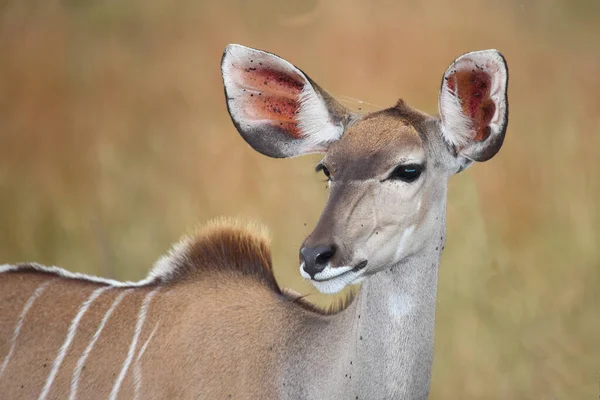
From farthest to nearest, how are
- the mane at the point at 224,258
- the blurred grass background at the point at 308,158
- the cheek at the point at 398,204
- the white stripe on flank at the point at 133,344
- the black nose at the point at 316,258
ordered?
1. the blurred grass background at the point at 308,158
2. the mane at the point at 224,258
3. the white stripe on flank at the point at 133,344
4. the cheek at the point at 398,204
5. the black nose at the point at 316,258

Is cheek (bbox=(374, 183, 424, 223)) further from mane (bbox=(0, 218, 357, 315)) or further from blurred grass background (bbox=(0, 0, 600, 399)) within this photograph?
blurred grass background (bbox=(0, 0, 600, 399))

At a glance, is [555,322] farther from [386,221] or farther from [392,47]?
[386,221]

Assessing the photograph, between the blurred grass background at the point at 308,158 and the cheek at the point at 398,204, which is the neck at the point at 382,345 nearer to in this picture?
the cheek at the point at 398,204

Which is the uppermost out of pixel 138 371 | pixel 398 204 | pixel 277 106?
pixel 277 106

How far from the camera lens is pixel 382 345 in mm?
2418

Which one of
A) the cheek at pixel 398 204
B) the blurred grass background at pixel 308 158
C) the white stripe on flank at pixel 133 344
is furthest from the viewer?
the blurred grass background at pixel 308 158

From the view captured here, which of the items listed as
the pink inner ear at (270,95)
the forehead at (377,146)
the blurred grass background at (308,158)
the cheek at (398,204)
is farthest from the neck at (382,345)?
the blurred grass background at (308,158)

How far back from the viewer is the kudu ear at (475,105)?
94.2 inches

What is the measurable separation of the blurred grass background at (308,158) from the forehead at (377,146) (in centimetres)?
157

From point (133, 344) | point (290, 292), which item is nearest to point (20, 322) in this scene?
point (133, 344)

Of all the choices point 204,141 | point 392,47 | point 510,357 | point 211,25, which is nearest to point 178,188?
point 204,141

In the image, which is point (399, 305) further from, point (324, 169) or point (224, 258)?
point (224, 258)

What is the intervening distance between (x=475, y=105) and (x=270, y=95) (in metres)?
0.57

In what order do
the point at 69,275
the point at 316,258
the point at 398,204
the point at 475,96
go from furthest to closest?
the point at 69,275
the point at 475,96
the point at 398,204
the point at 316,258
